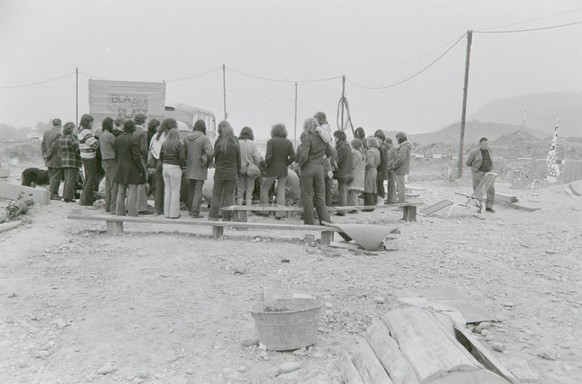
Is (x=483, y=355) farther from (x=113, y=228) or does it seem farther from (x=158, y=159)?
(x=158, y=159)

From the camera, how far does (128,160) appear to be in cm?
952

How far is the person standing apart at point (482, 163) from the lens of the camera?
12.7m

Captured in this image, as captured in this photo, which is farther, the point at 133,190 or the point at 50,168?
the point at 50,168

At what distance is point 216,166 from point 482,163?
263 inches

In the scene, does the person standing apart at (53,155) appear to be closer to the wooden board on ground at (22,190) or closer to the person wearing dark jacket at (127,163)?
the wooden board on ground at (22,190)

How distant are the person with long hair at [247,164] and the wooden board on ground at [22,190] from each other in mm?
3703

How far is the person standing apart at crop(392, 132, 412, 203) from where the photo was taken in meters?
11.9

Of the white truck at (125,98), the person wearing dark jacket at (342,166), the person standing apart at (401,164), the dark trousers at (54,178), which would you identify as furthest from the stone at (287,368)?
the white truck at (125,98)

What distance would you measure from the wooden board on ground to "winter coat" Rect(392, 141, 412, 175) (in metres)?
7.24

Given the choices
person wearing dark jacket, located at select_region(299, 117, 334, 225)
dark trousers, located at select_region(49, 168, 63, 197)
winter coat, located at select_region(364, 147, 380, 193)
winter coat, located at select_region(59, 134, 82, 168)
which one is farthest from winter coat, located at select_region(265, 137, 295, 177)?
dark trousers, located at select_region(49, 168, 63, 197)

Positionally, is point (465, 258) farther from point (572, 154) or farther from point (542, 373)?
point (572, 154)

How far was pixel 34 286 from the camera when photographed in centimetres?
609

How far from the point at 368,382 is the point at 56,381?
2.31 m

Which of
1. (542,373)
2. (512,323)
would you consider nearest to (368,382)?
(542,373)
